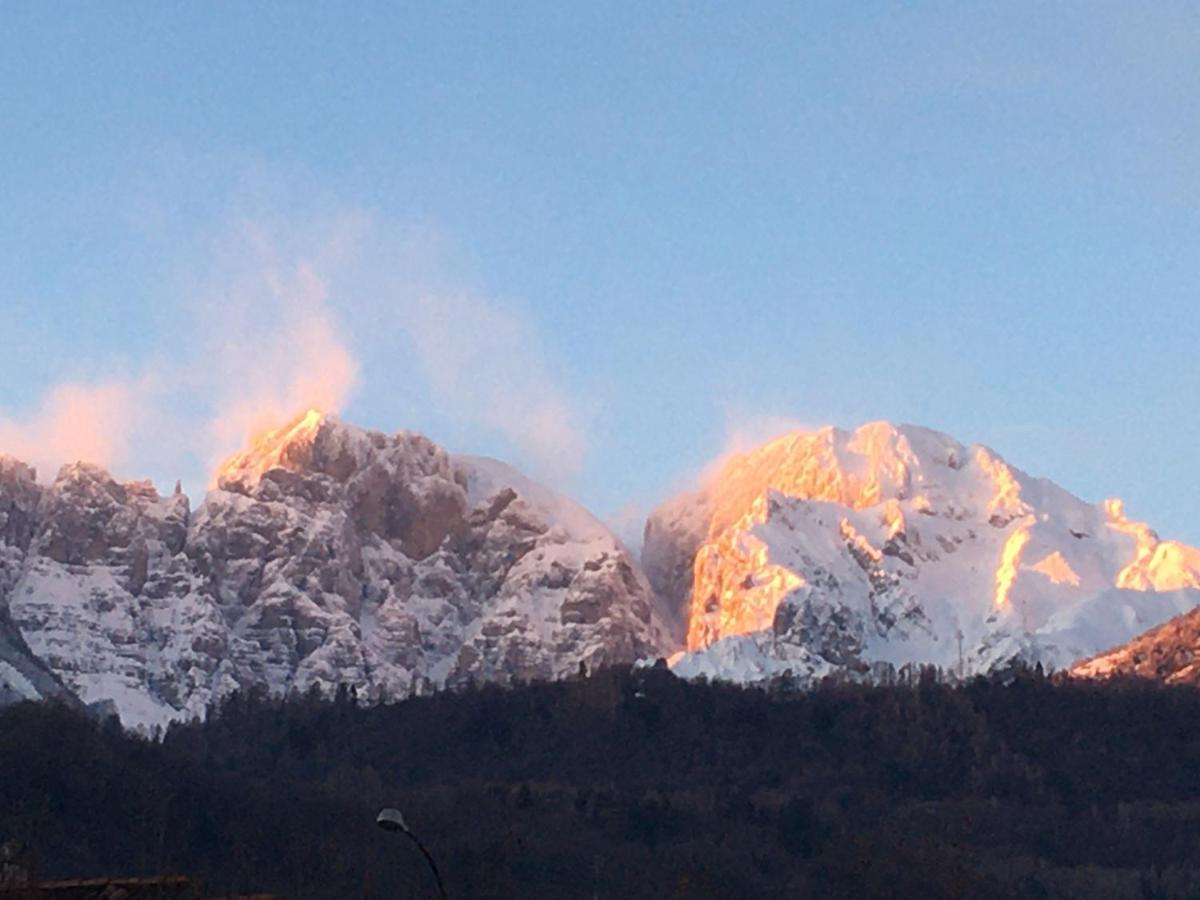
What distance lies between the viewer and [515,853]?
180 metres

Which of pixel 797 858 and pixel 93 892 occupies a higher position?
pixel 797 858

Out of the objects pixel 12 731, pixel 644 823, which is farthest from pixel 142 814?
pixel 644 823

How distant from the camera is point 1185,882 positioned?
180000mm

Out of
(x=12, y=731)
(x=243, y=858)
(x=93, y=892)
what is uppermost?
(x=12, y=731)

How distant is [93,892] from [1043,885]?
108605mm

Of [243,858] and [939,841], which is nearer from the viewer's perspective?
[243,858]

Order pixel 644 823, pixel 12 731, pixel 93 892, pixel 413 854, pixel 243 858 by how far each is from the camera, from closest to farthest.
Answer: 1. pixel 93 892
2. pixel 243 858
3. pixel 413 854
4. pixel 12 731
5. pixel 644 823

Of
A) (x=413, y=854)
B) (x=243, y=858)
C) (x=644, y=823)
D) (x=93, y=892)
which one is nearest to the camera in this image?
(x=93, y=892)

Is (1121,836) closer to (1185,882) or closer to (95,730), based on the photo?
(1185,882)

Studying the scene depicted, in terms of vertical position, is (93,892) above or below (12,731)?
below

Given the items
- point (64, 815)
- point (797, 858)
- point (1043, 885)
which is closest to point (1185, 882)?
point (1043, 885)

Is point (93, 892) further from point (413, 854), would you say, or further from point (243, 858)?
point (413, 854)

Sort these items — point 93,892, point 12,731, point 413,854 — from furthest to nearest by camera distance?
point 12,731 < point 413,854 < point 93,892

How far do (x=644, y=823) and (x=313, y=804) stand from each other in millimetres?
28796
